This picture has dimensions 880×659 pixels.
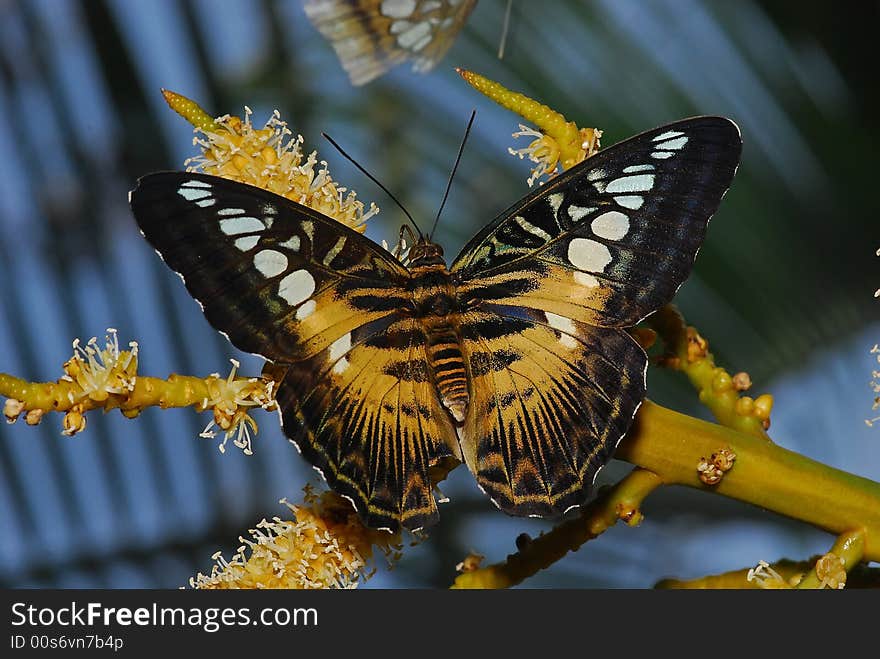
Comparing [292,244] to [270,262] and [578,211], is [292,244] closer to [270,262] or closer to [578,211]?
[270,262]

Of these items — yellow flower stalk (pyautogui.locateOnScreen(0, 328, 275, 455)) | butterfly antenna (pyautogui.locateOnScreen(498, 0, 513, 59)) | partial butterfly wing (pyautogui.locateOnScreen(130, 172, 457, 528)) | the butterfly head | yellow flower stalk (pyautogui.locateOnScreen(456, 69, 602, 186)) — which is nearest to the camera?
yellow flower stalk (pyautogui.locateOnScreen(0, 328, 275, 455))

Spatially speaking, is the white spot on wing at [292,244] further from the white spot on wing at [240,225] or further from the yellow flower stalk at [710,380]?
the yellow flower stalk at [710,380]

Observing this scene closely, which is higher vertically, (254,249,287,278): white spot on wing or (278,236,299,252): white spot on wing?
(278,236,299,252): white spot on wing

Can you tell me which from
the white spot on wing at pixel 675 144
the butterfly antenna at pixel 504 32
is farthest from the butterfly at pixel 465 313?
the butterfly antenna at pixel 504 32

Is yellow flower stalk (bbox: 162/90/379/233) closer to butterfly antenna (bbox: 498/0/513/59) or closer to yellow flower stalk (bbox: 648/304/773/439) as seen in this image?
yellow flower stalk (bbox: 648/304/773/439)

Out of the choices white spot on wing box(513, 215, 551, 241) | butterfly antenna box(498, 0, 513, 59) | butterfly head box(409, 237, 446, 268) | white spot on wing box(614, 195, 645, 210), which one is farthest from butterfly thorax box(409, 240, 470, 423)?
butterfly antenna box(498, 0, 513, 59)

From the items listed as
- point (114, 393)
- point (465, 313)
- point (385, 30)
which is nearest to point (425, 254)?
point (465, 313)

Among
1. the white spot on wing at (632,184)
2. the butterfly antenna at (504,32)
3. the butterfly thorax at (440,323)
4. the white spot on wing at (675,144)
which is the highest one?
the butterfly antenna at (504,32)
